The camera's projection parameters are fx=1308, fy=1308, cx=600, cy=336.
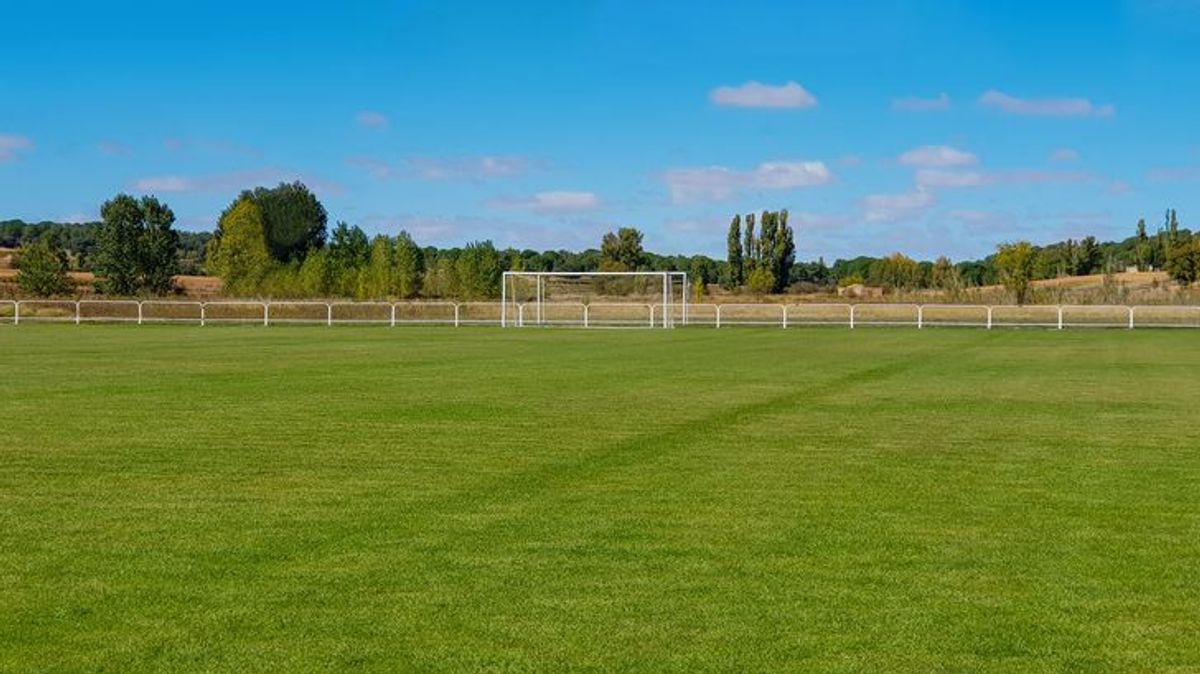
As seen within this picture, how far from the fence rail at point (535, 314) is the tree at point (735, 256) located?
5874 centimetres

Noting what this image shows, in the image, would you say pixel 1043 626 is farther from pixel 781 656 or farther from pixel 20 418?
pixel 20 418

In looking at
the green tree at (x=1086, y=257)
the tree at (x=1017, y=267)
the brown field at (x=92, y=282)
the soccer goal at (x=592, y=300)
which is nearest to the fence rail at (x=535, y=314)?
the soccer goal at (x=592, y=300)

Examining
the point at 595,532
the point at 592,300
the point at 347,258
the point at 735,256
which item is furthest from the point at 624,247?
the point at 595,532

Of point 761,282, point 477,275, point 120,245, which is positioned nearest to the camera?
point 477,275

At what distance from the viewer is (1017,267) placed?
272 feet

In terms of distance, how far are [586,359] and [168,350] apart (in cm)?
1011

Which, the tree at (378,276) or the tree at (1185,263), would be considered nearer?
the tree at (378,276)

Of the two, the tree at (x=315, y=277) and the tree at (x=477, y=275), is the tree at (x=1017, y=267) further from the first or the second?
the tree at (x=315, y=277)

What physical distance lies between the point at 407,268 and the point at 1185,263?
170 ft

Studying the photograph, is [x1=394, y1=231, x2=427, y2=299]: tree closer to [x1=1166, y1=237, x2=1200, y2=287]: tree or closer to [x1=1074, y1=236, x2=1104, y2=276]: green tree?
[x1=1166, y1=237, x2=1200, y2=287]: tree

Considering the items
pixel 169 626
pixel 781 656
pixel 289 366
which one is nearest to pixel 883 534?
pixel 781 656

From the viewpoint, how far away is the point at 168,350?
1185 inches

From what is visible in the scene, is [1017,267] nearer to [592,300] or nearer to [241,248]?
[592,300]

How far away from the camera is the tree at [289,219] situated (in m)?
119
